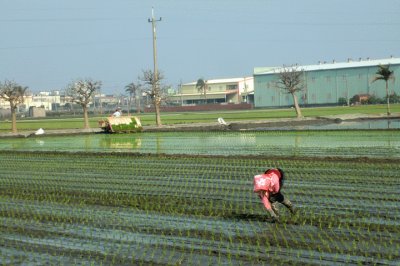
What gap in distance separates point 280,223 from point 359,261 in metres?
2.66

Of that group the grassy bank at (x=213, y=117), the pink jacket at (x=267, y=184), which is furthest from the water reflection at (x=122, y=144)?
the pink jacket at (x=267, y=184)

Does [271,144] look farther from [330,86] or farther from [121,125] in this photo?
[330,86]

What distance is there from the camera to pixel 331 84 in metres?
99.7

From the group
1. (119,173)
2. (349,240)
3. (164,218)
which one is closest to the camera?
(349,240)

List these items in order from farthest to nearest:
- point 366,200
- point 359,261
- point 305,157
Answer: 1. point 305,157
2. point 366,200
3. point 359,261

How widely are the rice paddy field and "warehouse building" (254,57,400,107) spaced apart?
7078 cm

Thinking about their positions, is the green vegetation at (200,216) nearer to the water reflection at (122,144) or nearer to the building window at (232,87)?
the water reflection at (122,144)

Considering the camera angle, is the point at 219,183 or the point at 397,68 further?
the point at 397,68

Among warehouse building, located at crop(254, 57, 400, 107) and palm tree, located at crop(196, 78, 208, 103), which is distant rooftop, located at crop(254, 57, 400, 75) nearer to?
warehouse building, located at crop(254, 57, 400, 107)

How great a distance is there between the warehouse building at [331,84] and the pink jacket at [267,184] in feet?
272

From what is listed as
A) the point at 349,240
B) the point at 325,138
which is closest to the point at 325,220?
the point at 349,240

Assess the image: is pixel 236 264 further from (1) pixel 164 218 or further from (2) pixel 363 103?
(2) pixel 363 103

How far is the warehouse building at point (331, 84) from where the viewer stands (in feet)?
308

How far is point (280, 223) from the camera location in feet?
35.5
